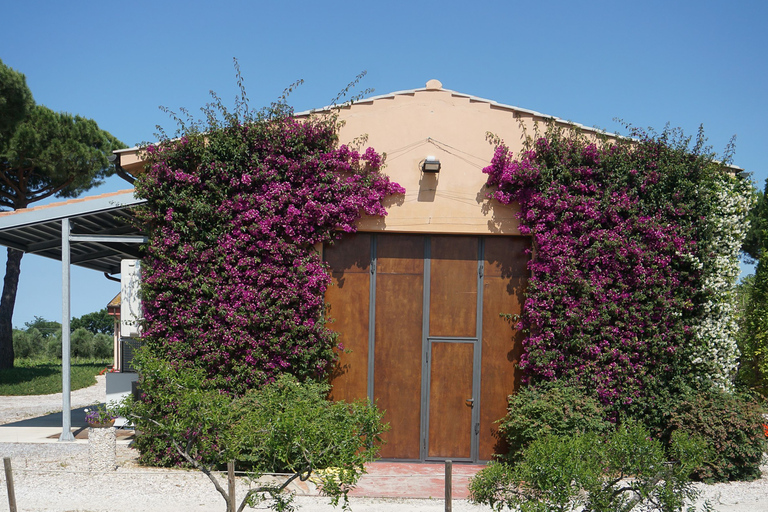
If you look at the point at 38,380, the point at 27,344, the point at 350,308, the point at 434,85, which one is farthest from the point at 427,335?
the point at 27,344

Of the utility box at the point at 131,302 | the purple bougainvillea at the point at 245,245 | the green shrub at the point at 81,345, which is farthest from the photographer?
the green shrub at the point at 81,345

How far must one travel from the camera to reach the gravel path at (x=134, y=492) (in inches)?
263

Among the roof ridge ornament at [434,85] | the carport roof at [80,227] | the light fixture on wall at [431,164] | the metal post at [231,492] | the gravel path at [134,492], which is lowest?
the gravel path at [134,492]

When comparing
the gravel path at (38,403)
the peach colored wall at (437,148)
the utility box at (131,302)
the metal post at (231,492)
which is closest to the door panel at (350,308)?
the peach colored wall at (437,148)

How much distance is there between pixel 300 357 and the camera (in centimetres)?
871

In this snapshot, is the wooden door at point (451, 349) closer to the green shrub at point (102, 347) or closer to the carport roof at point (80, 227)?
the carport roof at point (80, 227)

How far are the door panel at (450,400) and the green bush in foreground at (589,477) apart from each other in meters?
3.20

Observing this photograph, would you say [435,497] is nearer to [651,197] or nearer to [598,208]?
[598,208]

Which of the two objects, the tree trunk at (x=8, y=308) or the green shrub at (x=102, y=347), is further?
the green shrub at (x=102, y=347)

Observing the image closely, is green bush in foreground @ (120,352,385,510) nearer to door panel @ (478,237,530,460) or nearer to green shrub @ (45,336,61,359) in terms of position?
door panel @ (478,237,530,460)

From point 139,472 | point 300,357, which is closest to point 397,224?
point 300,357

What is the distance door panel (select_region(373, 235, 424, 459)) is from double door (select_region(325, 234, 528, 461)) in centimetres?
1

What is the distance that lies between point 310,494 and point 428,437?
2.24m

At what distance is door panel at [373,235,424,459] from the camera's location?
29.3 feet
